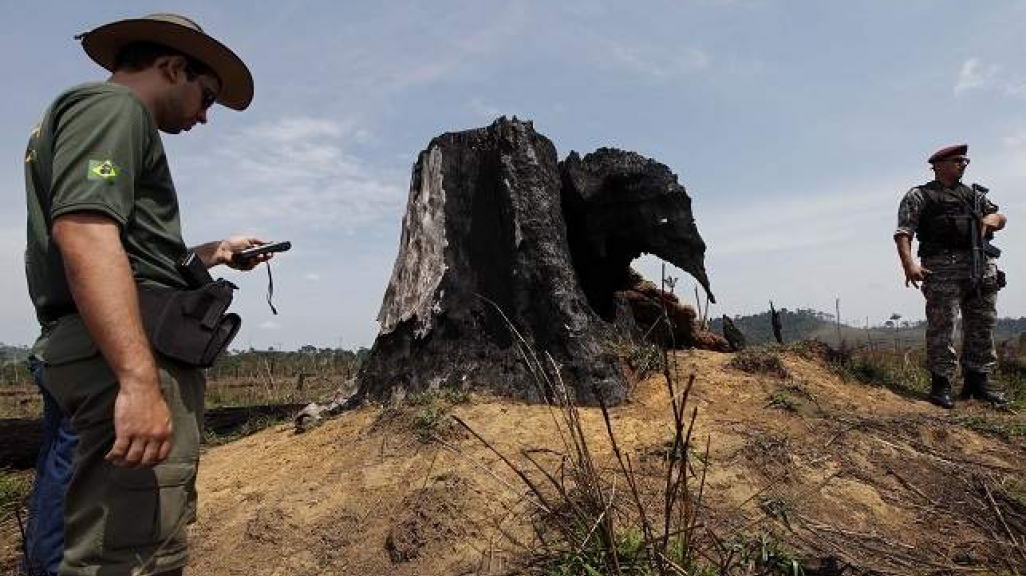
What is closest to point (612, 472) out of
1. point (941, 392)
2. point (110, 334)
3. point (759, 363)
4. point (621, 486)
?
point (621, 486)

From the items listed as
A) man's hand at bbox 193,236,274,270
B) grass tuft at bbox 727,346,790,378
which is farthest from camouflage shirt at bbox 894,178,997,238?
man's hand at bbox 193,236,274,270

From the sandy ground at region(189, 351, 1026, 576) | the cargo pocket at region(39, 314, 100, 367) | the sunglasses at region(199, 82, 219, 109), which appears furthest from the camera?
Answer: the sandy ground at region(189, 351, 1026, 576)

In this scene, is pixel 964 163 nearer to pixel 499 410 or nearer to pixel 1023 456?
pixel 1023 456

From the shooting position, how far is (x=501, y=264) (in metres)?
4.63

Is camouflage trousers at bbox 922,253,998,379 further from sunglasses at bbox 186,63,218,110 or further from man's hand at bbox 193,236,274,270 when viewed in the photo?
sunglasses at bbox 186,63,218,110

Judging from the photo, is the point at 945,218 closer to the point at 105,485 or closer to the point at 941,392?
the point at 941,392

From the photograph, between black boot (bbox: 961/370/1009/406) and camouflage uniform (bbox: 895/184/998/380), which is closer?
black boot (bbox: 961/370/1009/406)

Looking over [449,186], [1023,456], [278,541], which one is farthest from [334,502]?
[1023,456]

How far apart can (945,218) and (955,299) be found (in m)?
0.67

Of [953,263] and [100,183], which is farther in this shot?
[953,263]

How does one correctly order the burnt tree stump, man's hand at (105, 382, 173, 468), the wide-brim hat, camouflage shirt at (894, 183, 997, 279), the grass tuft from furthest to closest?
camouflage shirt at (894, 183, 997, 279)
the grass tuft
the burnt tree stump
the wide-brim hat
man's hand at (105, 382, 173, 468)

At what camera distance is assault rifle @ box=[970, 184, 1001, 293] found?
5645 mm

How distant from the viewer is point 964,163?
5.81m

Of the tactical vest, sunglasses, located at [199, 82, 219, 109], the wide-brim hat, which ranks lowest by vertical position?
sunglasses, located at [199, 82, 219, 109]
